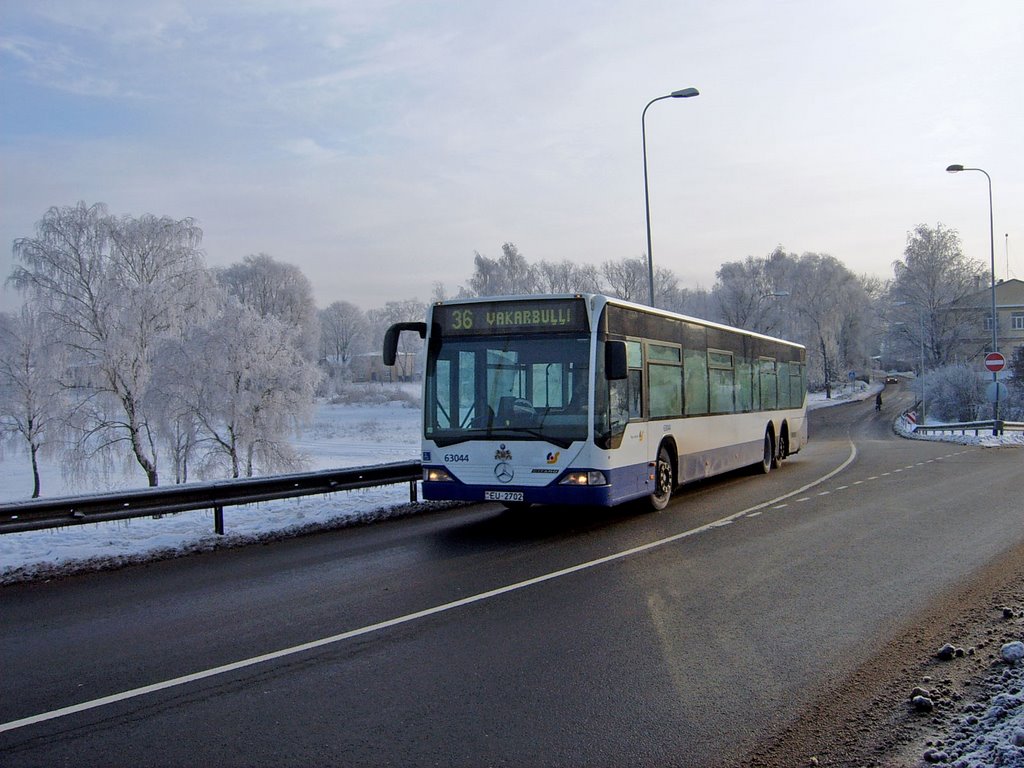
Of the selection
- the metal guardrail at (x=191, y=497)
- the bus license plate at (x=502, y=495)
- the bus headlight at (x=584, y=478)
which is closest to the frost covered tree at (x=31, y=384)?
the metal guardrail at (x=191, y=497)

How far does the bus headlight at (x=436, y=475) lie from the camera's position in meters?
11.4

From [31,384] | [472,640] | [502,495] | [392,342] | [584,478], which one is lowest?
[472,640]

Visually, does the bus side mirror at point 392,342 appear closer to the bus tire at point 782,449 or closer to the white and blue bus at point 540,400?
the white and blue bus at point 540,400

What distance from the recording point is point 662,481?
13.3m

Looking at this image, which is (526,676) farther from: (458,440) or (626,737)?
(458,440)

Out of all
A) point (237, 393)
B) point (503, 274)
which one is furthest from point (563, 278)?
point (237, 393)

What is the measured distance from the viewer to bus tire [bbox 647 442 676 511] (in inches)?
517

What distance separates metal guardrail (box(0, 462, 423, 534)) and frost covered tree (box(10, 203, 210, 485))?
82.3ft

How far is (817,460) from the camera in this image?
24.4 m

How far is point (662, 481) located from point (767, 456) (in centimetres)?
766

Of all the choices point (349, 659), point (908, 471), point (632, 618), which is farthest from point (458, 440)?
point (908, 471)

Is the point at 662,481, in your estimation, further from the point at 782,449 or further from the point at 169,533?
the point at 782,449

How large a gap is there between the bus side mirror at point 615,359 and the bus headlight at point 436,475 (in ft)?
8.20

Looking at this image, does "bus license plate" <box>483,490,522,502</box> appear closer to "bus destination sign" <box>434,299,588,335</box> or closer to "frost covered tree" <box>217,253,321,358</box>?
"bus destination sign" <box>434,299,588,335</box>
